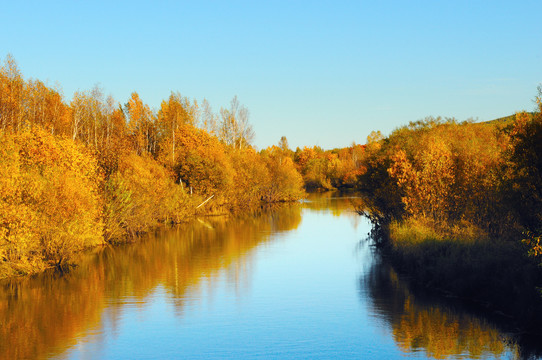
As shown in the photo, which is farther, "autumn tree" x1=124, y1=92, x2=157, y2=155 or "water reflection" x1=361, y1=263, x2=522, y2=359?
"autumn tree" x1=124, y1=92, x2=157, y2=155

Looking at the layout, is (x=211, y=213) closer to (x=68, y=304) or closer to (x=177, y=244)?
(x=177, y=244)

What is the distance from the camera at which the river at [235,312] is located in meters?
18.7

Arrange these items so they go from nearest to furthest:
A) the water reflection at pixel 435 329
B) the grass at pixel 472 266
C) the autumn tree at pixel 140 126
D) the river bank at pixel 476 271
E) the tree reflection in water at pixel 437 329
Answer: the tree reflection in water at pixel 437 329 < the water reflection at pixel 435 329 < the river bank at pixel 476 271 < the grass at pixel 472 266 < the autumn tree at pixel 140 126

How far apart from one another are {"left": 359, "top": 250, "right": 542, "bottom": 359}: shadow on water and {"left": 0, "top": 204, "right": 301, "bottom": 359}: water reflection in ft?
28.1

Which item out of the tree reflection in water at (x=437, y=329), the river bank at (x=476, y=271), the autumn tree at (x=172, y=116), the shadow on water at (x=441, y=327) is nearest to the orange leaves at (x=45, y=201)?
the shadow on water at (x=441, y=327)

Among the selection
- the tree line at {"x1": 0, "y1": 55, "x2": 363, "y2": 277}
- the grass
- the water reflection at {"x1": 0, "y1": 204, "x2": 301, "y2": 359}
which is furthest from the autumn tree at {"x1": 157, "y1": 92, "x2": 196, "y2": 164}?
the grass

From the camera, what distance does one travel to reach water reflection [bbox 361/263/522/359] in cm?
1825

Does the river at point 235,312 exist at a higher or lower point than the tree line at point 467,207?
lower

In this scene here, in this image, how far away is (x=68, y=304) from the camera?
25.1 metres

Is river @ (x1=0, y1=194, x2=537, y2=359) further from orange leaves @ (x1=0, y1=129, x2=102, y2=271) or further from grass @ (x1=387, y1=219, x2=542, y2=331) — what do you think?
orange leaves @ (x1=0, y1=129, x2=102, y2=271)

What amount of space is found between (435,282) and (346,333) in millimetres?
8232

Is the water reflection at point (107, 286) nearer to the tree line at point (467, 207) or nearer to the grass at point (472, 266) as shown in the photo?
the grass at point (472, 266)

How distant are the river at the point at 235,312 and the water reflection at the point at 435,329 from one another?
1.5 inches

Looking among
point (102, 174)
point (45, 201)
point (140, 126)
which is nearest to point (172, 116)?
point (140, 126)
